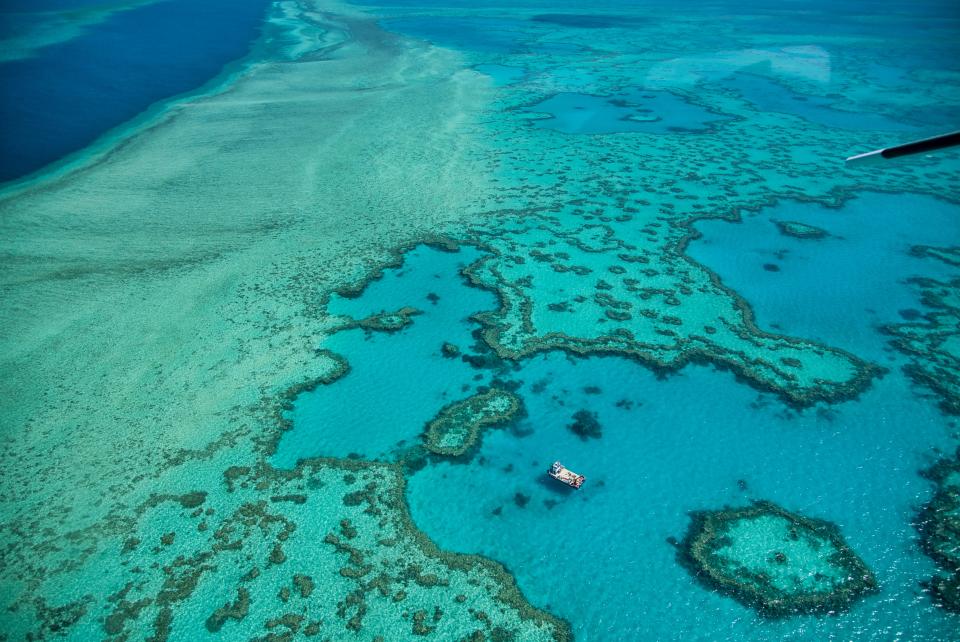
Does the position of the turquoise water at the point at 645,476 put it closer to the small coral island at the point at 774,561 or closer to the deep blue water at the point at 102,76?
the small coral island at the point at 774,561

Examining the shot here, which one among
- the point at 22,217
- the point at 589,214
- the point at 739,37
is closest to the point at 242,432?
the point at 589,214

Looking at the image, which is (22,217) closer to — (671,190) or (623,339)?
(623,339)

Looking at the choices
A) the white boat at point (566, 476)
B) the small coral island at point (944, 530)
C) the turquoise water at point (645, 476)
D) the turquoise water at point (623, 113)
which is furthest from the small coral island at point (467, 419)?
the turquoise water at point (623, 113)

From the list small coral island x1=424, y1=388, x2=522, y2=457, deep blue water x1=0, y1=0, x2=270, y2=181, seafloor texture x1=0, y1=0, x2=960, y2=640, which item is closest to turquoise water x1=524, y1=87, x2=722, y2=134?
seafloor texture x1=0, y1=0, x2=960, y2=640

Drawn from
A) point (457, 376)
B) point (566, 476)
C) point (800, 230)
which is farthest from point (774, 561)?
point (800, 230)

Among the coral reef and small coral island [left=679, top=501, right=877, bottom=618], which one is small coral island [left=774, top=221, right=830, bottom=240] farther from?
small coral island [left=679, top=501, right=877, bottom=618]
